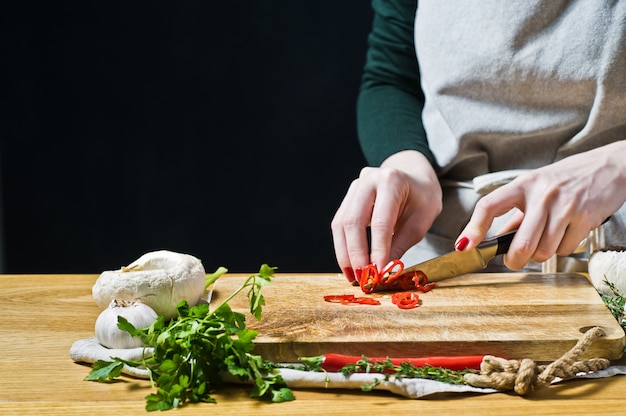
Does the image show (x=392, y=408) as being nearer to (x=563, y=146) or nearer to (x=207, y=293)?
(x=207, y=293)

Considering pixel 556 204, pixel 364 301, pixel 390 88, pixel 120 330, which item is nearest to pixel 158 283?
pixel 120 330

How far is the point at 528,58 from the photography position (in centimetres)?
143

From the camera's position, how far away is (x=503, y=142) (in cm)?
151

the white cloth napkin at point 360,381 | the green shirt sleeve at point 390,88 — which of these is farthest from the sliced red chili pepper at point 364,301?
the green shirt sleeve at point 390,88

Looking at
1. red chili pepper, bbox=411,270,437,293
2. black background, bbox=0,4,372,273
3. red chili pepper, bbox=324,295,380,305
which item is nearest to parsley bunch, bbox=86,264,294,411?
red chili pepper, bbox=324,295,380,305

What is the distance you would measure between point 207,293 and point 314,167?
1.52 m

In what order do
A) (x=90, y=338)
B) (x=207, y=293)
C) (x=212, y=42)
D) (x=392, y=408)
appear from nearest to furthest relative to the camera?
1. (x=392, y=408)
2. (x=90, y=338)
3. (x=207, y=293)
4. (x=212, y=42)

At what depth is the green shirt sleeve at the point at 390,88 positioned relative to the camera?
1674 millimetres

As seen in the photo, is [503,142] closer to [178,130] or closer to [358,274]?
[358,274]

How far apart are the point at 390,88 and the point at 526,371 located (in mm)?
1058

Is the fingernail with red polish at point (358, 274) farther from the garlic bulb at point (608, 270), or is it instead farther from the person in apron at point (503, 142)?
the garlic bulb at point (608, 270)

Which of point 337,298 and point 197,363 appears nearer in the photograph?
point 197,363

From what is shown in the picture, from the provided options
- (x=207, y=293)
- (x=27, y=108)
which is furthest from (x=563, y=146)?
(x=27, y=108)

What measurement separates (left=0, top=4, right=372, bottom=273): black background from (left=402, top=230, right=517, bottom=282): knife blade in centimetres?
148
